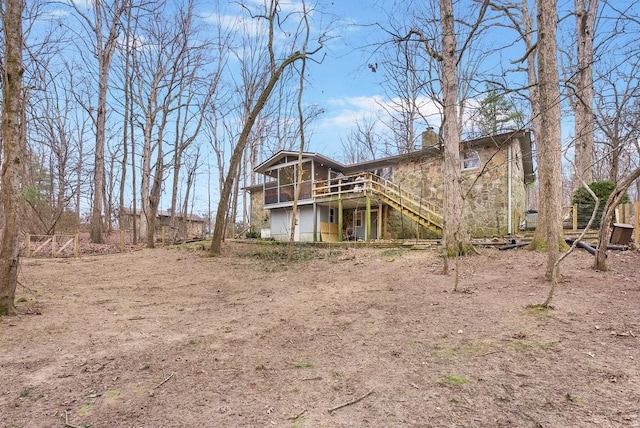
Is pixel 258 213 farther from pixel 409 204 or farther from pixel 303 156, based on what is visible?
pixel 409 204

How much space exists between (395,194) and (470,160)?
3.48 m

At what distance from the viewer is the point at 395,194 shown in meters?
15.2

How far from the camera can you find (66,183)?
1836 centimetres

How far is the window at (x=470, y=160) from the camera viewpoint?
13570mm

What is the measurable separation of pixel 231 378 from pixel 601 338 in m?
3.49

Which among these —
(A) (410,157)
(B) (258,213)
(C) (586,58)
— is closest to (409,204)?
(A) (410,157)

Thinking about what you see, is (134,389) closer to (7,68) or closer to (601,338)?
(601,338)

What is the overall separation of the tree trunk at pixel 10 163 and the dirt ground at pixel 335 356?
495mm

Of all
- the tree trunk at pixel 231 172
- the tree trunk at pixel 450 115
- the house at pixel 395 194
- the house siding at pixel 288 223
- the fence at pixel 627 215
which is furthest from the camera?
the house siding at pixel 288 223

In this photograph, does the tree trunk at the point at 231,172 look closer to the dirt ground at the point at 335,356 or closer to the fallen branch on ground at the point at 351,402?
the dirt ground at the point at 335,356

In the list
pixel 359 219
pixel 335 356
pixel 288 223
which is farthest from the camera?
pixel 288 223

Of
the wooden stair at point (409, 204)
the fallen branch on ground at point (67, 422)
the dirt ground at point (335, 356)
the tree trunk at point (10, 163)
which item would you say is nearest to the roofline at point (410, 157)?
the wooden stair at point (409, 204)

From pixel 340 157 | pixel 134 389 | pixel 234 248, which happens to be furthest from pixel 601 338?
pixel 340 157

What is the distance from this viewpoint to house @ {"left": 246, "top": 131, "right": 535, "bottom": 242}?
1302 cm
